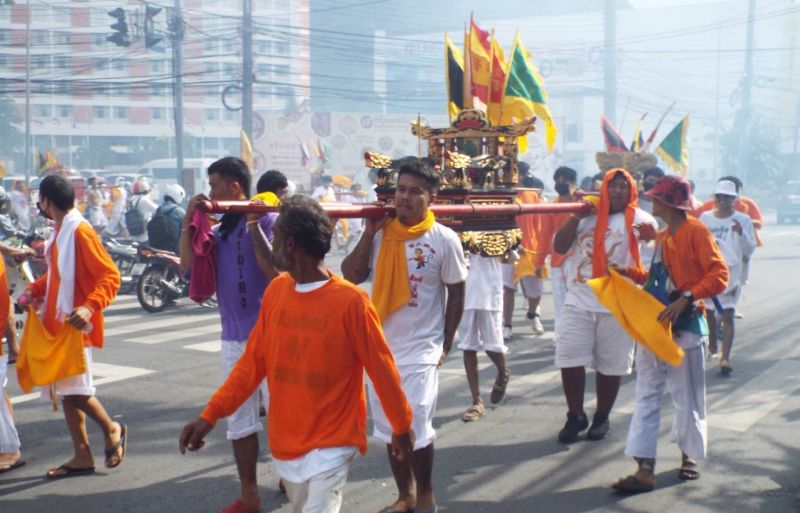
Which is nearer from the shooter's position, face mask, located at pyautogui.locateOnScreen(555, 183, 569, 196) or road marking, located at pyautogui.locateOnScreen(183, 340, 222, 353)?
road marking, located at pyautogui.locateOnScreen(183, 340, 222, 353)

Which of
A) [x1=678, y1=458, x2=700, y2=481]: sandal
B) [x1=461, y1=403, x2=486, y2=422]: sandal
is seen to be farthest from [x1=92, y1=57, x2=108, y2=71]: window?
[x1=678, y1=458, x2=700, y2=481]: sandal

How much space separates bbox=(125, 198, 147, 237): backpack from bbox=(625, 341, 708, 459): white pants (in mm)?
12392

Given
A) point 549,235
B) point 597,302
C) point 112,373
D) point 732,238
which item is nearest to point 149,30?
point 112,373

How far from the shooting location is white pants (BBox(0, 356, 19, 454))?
5832mm

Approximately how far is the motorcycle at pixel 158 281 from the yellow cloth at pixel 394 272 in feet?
29.4

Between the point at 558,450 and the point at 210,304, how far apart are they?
329 inches

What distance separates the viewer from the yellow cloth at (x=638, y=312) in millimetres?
5422

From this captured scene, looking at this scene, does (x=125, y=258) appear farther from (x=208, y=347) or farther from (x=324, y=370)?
(x=324, y=370)

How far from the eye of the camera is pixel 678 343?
571 cm

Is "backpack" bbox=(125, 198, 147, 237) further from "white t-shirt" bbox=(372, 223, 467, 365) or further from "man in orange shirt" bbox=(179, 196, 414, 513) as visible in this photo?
"man in orange shirt" bbox=(179, 196, 414, 513)

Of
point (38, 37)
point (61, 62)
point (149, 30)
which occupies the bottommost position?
point (149, 30)

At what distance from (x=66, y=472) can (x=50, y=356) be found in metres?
0.76

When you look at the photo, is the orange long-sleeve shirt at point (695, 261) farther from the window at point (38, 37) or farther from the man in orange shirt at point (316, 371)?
the window at point (38, 37)

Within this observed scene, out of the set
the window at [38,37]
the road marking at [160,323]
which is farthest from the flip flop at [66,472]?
the window at [38,37]
